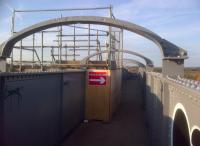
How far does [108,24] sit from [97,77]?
11.3 ft

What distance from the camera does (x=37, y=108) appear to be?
10.2 m

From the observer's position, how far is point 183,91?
6.23 m

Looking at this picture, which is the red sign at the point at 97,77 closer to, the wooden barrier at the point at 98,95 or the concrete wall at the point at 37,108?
the wooden barrier at the point at 98,95

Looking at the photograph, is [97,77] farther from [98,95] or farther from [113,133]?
[113,133]

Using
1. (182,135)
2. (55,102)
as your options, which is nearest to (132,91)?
(55,102)

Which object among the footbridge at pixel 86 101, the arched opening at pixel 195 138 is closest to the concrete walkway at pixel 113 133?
the footbridge at pixel 86 101

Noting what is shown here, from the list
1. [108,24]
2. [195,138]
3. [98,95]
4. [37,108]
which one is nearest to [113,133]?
[98,95]

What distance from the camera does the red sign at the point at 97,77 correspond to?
18.4 meters

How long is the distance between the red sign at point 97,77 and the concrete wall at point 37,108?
7.66 feet

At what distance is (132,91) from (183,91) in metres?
33.5

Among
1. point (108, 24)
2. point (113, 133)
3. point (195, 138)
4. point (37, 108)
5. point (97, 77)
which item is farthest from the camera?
point (97, 77)

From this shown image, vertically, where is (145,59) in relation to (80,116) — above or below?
above

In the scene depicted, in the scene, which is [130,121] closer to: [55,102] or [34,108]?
[55,102]

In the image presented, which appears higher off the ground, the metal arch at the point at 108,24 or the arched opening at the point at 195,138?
the metal arch at the point at 108,24
